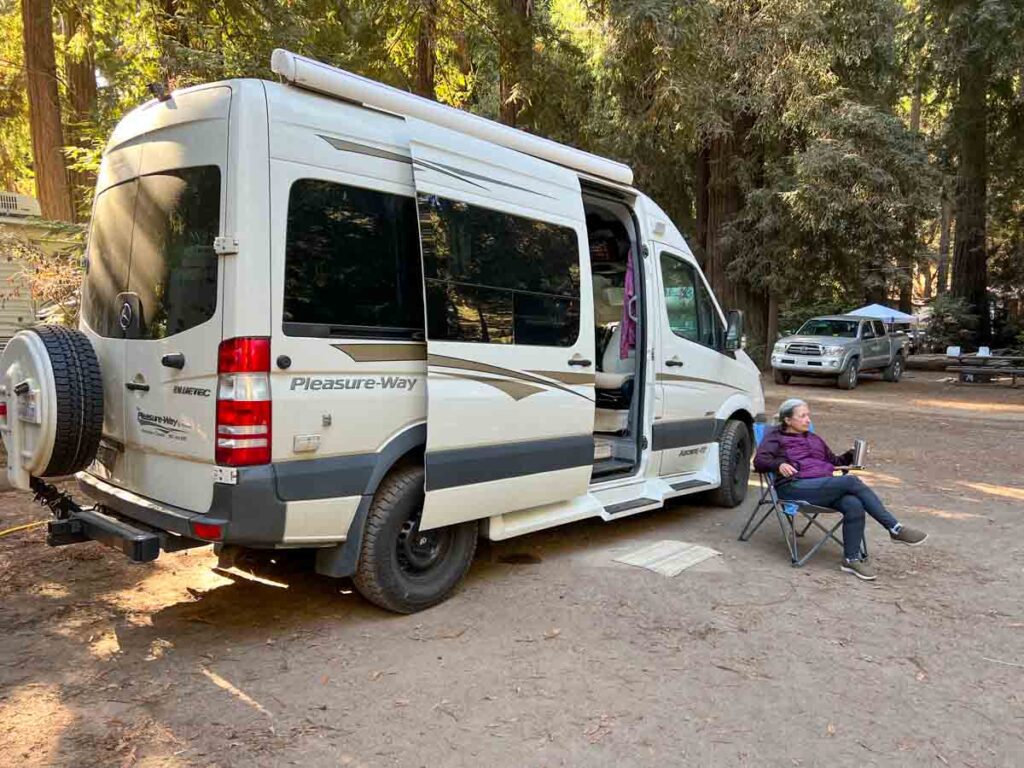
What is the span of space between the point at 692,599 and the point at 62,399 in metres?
3.64

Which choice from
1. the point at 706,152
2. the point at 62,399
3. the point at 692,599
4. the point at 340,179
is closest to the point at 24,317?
the point at 62,399

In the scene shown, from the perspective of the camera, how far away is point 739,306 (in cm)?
2044

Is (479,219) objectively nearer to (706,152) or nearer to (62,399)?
(62,399)

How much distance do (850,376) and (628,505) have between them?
14.5 m

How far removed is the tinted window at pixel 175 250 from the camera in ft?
11.9

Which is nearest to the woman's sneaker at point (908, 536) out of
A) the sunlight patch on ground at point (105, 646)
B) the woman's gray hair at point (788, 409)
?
the woman's gray hair at point (788, 409)

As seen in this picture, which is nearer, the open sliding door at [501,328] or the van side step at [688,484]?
the open sliding door at [501,328]

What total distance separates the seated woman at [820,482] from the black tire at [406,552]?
7.65 feet

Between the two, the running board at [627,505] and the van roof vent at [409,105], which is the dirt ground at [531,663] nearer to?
the running board at [627,505]

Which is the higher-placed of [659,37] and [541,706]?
[659,37]

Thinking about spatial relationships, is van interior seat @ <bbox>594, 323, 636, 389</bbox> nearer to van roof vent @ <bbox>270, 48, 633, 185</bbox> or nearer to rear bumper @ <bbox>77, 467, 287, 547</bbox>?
van roof vent @ <bbox>270, 48, 633, 185</bbox>

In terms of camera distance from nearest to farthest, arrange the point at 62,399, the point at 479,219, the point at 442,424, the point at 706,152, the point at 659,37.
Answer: the point at 62,399 → the point at 442,424 → the point at 479,219 → the point at 659,37 → the point at 706,152

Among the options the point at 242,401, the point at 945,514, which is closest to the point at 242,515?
the point at 242,401

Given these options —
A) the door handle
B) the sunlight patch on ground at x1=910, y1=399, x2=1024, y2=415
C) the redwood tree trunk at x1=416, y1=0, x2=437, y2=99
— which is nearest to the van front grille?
the sunlight patch on ground at x1=910, y1=399, x2=1024, y2=415
